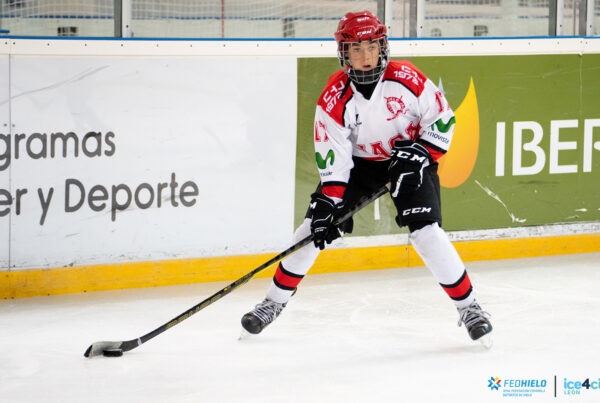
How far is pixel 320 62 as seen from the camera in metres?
4.55

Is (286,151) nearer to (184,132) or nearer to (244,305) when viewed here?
(184,132)

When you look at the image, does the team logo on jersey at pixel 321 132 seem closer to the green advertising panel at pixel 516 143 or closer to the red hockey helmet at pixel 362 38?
the red hockey helmet at pixel 362 38

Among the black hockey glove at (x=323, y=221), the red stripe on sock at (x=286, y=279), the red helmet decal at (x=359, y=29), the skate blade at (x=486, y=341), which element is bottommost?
the skate blade at (x=486, y=341)

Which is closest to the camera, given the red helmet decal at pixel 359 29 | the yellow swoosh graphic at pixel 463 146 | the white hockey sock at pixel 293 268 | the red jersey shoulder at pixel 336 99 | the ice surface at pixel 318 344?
the ice surface at pixel 318 344

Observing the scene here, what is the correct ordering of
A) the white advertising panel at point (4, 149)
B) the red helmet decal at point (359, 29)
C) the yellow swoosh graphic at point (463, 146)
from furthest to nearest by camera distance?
the yellow swoosh graphic at point (463, 146) < the white advertising panel at point (4, 149) < the red helmet decal at point (359, 29)

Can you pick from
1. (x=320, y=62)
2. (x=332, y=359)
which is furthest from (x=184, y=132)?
(x=332, y=359)

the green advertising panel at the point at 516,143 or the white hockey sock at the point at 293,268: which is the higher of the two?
the green advertising panel at the point at 516,143

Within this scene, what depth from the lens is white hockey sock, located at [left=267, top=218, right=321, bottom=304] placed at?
3.40m

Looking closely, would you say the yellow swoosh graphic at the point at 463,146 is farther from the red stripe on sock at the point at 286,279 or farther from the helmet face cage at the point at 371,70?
the helmet face cage at the point at 371,70

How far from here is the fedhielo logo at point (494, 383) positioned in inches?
114

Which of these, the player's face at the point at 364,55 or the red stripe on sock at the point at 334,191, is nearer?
the player's face at the point at 364,55

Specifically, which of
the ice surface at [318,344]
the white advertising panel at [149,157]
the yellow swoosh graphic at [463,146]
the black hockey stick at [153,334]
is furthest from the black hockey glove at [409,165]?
the yellow swoosh graphic at [463,146]

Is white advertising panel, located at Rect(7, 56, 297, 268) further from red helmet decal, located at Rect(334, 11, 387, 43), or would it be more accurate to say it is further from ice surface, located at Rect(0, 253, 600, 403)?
red helmet decal, located at Rect(334, 11, 387, 43)

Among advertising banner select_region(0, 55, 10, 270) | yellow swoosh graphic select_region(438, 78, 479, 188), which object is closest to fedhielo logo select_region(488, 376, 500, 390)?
yellow swoosh graphic select_region(438, 78, 479, 188)
